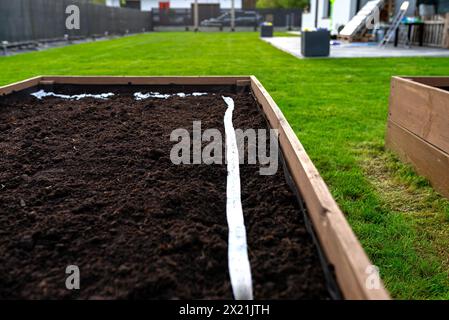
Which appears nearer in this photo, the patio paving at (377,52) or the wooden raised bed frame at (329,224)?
the wooden raised bed frame at (329,224)

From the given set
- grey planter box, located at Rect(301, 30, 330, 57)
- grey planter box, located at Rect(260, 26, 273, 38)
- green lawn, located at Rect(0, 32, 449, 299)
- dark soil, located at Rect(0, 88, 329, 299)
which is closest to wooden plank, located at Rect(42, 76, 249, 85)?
green lawn, located at Rect(0, 32, 449, 299)

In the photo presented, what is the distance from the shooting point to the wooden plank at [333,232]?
121 centimetres

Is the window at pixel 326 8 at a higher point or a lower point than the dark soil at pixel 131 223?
higher

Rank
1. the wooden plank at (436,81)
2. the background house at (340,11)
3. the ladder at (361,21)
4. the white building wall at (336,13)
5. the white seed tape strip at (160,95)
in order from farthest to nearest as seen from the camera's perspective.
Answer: the white building wall at (336,13), the background house at (340,11), the ladder at (361,21), the white seed tape strip at (160,95), the wooden plank at (436,81)

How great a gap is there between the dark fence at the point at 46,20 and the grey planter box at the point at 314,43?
959cm

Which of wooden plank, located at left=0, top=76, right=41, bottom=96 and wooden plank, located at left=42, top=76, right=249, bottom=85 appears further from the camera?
wooden plank, located at left=42, top=76, right=249, bottom=85

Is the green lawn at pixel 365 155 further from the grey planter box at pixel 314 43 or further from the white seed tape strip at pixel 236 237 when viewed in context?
the grey planter box at pixel 314 43

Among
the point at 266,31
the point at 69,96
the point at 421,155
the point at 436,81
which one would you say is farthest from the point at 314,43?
the point at 266,31

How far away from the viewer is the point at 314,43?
12375mm

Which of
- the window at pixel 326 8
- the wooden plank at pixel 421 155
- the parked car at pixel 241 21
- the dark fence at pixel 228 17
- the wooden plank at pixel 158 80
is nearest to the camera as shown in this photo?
the wooden plank at pixel 421 155

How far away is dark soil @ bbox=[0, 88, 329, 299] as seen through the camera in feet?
4.85

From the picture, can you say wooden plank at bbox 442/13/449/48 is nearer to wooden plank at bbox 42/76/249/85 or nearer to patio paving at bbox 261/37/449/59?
patio paving at bbox 261/37/449/59

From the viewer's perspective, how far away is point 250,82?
16.7 feet

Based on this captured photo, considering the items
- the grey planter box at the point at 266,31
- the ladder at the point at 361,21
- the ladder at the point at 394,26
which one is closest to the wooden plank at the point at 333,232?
the ladder at the point at 394,26
